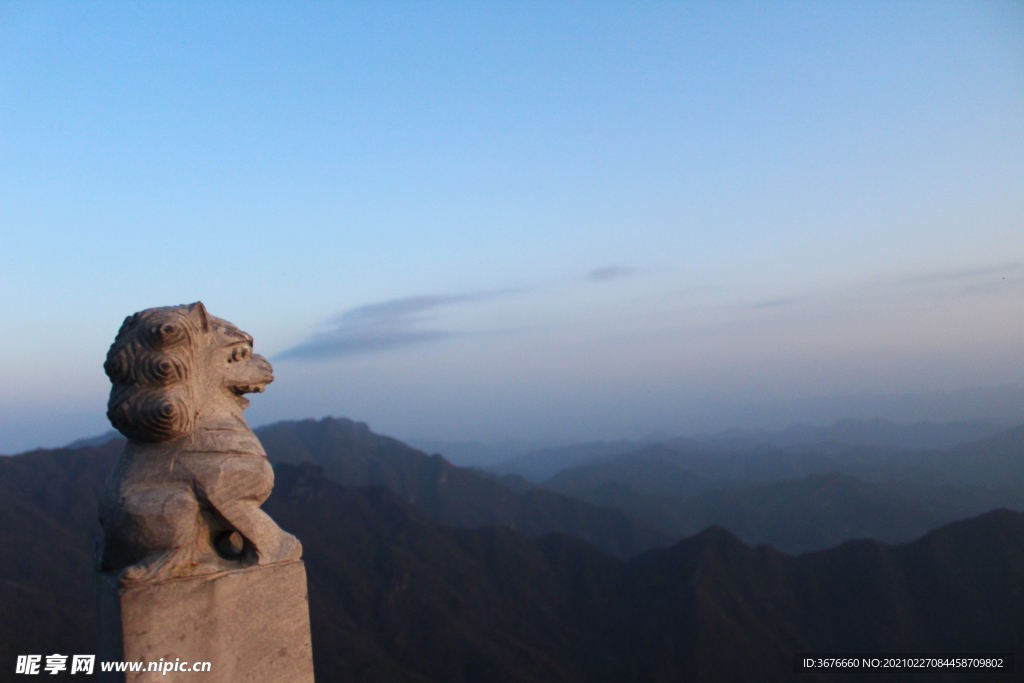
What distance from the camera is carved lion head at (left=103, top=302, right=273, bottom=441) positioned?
147 inches

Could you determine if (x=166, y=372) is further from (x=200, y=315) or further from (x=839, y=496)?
(x=839, y=496)

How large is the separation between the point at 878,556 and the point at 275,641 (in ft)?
101

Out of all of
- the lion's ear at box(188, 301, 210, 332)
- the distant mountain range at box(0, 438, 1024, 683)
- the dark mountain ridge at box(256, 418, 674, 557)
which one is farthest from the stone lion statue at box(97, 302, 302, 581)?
the dark mountain ridge at box(256, 418, 674, 557)

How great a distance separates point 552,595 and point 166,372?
30.0 m

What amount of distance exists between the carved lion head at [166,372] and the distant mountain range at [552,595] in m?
21.2

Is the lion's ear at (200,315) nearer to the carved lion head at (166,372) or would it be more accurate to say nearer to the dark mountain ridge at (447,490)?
the carved lion head at (166,372)

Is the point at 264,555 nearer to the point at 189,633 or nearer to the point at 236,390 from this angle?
the point at 189,633

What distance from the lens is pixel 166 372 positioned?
378cm

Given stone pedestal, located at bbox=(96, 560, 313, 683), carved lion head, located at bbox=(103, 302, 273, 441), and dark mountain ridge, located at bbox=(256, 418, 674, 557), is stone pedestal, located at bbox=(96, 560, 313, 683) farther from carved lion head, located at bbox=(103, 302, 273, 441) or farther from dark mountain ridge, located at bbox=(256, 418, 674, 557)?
dark mountain ridge, located at bbox=(256, 418, 674, 557)

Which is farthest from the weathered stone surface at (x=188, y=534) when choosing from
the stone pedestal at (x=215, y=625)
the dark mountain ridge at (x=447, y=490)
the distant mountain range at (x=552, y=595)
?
the dark mountain ridge at (x=447, y=490)

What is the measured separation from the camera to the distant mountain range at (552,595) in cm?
2373

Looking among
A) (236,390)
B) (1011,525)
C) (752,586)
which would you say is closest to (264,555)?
(236,390)

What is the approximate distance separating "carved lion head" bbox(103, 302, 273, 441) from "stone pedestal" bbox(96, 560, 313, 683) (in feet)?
2.88

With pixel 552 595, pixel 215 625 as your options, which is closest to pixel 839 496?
pixel 552 595
